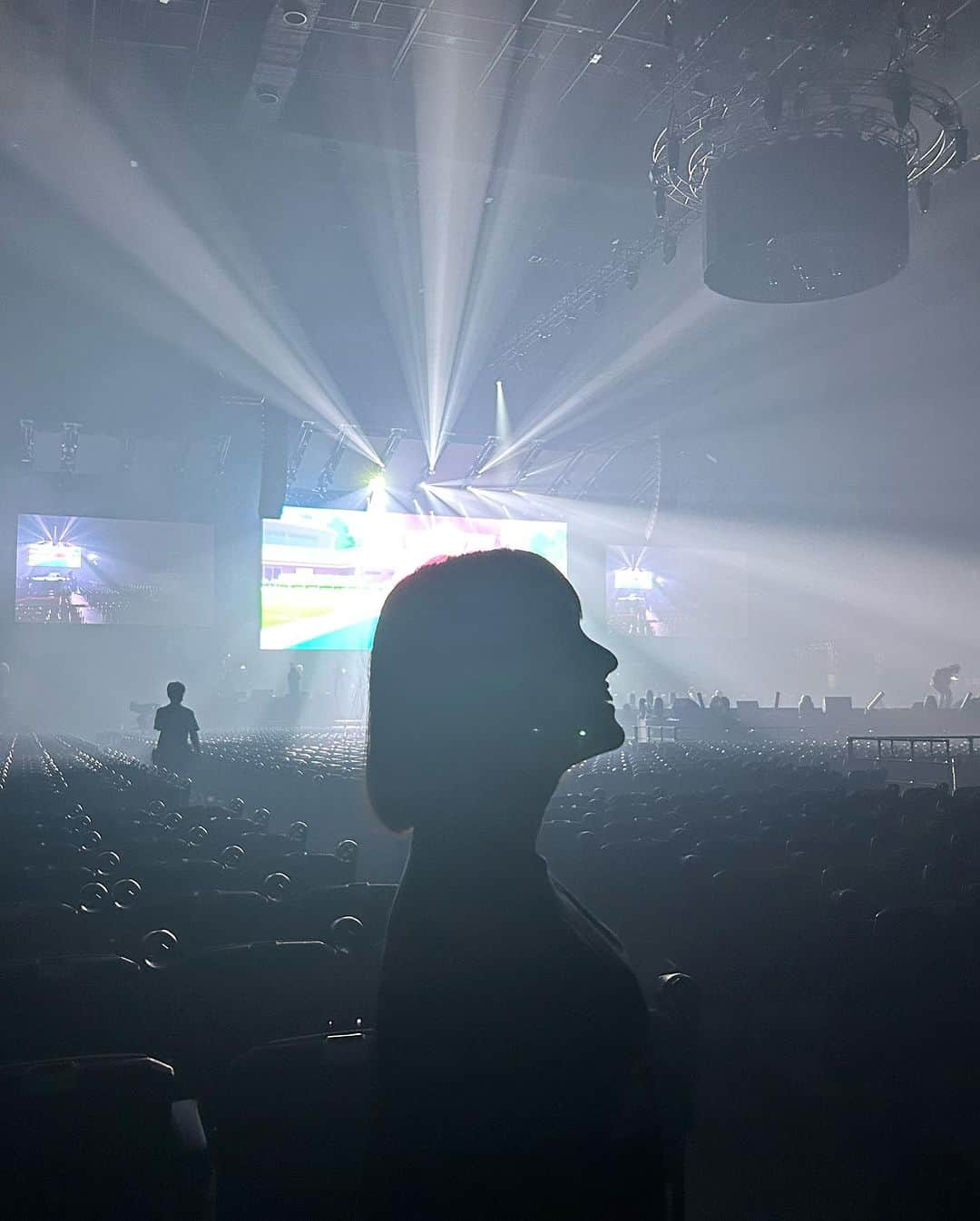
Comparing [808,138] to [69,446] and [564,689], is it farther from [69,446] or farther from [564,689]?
[69,446]

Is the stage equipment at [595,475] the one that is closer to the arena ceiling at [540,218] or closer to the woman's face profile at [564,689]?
the arena ceiling at [540,218]

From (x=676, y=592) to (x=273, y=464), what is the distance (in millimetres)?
14312

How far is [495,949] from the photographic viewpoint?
1206 millimetres

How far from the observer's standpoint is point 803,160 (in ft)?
29.0

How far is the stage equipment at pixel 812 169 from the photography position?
28.7 feet

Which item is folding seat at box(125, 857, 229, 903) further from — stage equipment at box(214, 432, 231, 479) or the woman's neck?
stage equipment at box(214, 432, 231, 479)

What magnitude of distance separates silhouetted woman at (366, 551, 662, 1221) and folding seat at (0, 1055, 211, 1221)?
673mm

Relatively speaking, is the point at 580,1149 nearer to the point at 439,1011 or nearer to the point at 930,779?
the point at 439,1011

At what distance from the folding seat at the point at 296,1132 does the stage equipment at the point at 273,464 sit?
15569mm

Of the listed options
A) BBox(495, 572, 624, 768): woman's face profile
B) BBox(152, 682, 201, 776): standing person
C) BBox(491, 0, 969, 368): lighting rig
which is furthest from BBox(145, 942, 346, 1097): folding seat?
BBox(152, 682, 201, 776): standing person

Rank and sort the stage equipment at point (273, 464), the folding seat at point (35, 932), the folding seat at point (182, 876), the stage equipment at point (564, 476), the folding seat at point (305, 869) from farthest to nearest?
the stage equipment at point (564, 476), the stage equipment at point (273, 464), the folding seat at point (305, 869), the folding seat at point (182, 876), the folding seat at point (35, 932)

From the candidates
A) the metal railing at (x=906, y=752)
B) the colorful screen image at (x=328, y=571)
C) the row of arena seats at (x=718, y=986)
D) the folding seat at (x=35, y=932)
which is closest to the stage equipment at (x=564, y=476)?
the colorful screen image at (x=328, y=571)

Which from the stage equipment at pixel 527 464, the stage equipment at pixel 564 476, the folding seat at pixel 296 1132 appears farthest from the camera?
the stage equipment at pixel 564 476

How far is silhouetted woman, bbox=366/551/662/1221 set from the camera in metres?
1.17
